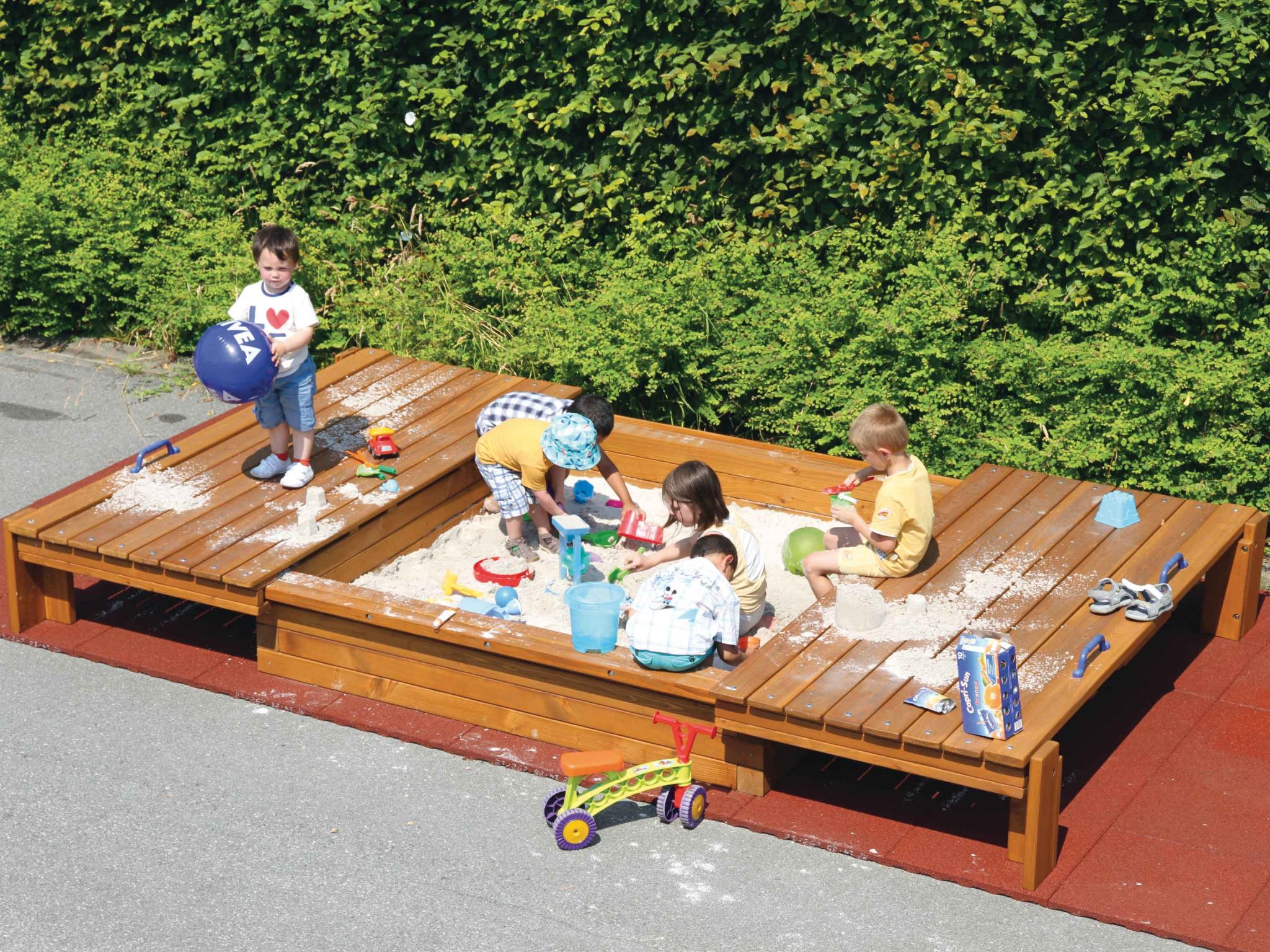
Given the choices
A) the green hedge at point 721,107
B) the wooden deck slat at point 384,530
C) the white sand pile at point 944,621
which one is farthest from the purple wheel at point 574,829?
the green hedge at point 721,107

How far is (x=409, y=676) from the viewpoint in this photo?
660 cm

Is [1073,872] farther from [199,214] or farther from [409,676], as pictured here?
[199,214]

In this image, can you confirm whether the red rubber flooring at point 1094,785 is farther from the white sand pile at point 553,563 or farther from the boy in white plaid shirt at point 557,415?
the boy in white plaid shirt at point 557,415

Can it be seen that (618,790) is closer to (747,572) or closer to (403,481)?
(747,572)

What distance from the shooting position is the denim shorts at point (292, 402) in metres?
7.62

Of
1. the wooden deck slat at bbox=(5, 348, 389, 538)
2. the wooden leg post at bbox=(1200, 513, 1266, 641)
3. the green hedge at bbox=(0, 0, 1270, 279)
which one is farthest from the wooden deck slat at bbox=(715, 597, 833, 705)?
the green hedge at bbox=(0, 0, 1270, 279)

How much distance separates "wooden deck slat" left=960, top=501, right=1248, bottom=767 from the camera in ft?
17.8

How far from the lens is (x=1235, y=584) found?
715cm

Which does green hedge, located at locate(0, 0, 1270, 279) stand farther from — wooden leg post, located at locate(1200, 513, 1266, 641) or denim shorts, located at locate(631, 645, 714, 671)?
denim shorts, located at locate(631, 645, 714, 671)

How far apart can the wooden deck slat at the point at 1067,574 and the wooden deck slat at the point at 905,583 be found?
33cm

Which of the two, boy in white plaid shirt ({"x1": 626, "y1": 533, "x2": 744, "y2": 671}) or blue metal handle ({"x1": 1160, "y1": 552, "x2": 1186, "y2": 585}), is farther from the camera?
blue metal handle ({"x1": 1160, "y1": 552, "x2": 1186, "y2": 585})

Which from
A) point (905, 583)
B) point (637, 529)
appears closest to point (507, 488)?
A: point (637, 529)

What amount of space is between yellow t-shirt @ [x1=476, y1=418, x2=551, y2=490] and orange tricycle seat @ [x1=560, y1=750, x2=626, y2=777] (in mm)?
2145

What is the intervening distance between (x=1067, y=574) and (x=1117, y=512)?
0.61 m
